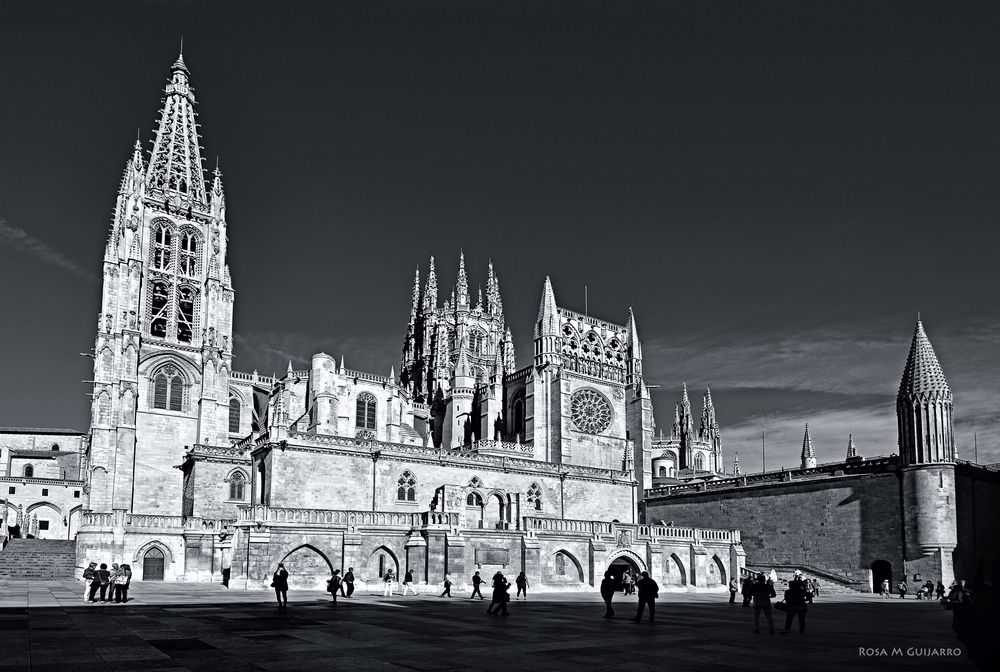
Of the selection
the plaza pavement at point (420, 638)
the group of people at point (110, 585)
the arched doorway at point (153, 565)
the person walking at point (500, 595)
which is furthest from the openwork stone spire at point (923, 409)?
the arched doorway at point (153, 565)

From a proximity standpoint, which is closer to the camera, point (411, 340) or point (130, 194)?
point (130, 194)

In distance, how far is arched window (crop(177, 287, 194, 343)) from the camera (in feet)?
217

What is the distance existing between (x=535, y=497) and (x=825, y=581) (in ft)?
55.4

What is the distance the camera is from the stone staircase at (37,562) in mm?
41812

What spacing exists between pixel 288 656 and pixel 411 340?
8523 centimetres

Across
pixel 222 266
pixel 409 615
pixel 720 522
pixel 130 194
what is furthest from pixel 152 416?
pixel 409 615

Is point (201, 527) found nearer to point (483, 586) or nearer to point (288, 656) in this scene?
point (483, 586)

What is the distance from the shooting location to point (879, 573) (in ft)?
144

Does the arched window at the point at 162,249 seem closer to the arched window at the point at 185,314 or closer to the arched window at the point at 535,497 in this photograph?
the arched window at the point at 185,314

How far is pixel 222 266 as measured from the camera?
68.2m

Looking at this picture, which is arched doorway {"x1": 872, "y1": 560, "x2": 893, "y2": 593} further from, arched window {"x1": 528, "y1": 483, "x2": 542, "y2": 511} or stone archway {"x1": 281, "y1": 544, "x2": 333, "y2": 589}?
stone archway {"x1": 281, "y1": 544, "x2": 333, "y2": 589}

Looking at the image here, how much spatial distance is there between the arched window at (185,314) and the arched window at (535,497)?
29309mm

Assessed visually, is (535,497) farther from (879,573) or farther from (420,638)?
(420,638)

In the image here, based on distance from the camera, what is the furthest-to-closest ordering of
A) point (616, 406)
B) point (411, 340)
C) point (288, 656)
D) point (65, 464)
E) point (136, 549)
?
point (411, 340), point (65, 464), point (616, 406), point (136, 549), point (288, 656)
